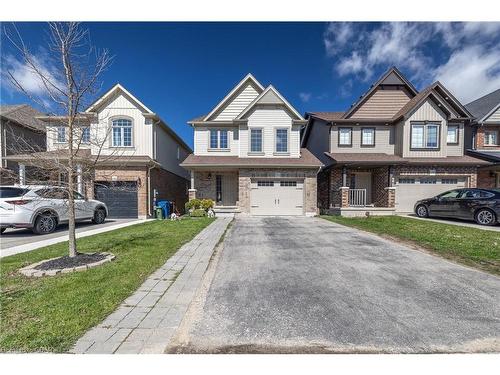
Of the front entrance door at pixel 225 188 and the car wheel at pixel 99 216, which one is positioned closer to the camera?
the car wheel at pixel 99 216

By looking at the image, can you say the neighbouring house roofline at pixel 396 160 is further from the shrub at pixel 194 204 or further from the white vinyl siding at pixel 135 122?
the white vinyl siding at pixel 135 122

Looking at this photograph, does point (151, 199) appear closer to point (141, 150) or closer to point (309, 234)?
point (141, 150)

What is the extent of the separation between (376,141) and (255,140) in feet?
29.0

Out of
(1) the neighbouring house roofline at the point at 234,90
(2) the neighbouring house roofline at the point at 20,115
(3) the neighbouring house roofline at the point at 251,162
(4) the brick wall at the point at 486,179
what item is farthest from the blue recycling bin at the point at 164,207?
(4) the brick wall at the point at 486,179

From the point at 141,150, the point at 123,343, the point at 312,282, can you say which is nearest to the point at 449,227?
the point at 312,282

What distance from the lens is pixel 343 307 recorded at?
3.35 m

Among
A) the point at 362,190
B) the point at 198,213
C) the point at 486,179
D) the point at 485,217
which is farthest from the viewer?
the point at 486,179

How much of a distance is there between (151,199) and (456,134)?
21.3 meters

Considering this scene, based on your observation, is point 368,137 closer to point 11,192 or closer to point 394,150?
point 394,150

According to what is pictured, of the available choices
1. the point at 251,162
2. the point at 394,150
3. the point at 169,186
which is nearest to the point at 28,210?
the point at 169,186

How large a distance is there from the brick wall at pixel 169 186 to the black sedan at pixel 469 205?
54.6 feet

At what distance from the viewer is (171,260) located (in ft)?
18.1

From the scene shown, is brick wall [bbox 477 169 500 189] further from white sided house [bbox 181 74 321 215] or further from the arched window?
the arched window

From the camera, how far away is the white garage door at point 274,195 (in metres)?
15.2
